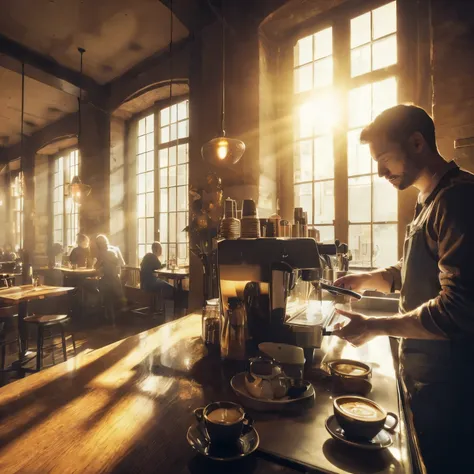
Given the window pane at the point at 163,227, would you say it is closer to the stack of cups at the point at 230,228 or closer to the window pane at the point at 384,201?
the window pane at the point at 384,201

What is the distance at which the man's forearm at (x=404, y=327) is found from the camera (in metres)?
1.07

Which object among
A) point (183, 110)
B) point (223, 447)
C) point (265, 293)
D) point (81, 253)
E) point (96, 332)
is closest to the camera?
point (223, 447)

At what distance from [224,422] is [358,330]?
1.91 ft

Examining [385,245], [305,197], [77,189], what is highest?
[77,189]

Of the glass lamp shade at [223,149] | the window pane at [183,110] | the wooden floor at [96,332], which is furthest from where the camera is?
the window pane at [183,110]

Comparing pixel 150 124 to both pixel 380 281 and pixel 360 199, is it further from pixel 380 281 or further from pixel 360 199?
pixel 380 281

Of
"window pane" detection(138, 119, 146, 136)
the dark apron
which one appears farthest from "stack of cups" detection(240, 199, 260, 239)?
"window pane" detection(138, 119, 146, 136)

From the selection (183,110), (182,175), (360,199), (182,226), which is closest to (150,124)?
(183,110)

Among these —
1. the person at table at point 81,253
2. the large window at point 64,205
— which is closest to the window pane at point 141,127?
the person at table at point 81,253

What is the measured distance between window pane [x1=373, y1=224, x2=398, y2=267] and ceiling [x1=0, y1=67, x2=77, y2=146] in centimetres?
712

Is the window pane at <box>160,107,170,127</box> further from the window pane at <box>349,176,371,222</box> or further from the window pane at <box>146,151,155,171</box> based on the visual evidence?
the window pane at <box>349,176,371,222</box>

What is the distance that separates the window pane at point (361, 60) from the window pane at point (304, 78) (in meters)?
0.51

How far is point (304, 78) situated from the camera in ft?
13.2

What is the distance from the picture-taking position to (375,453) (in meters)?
0.80
